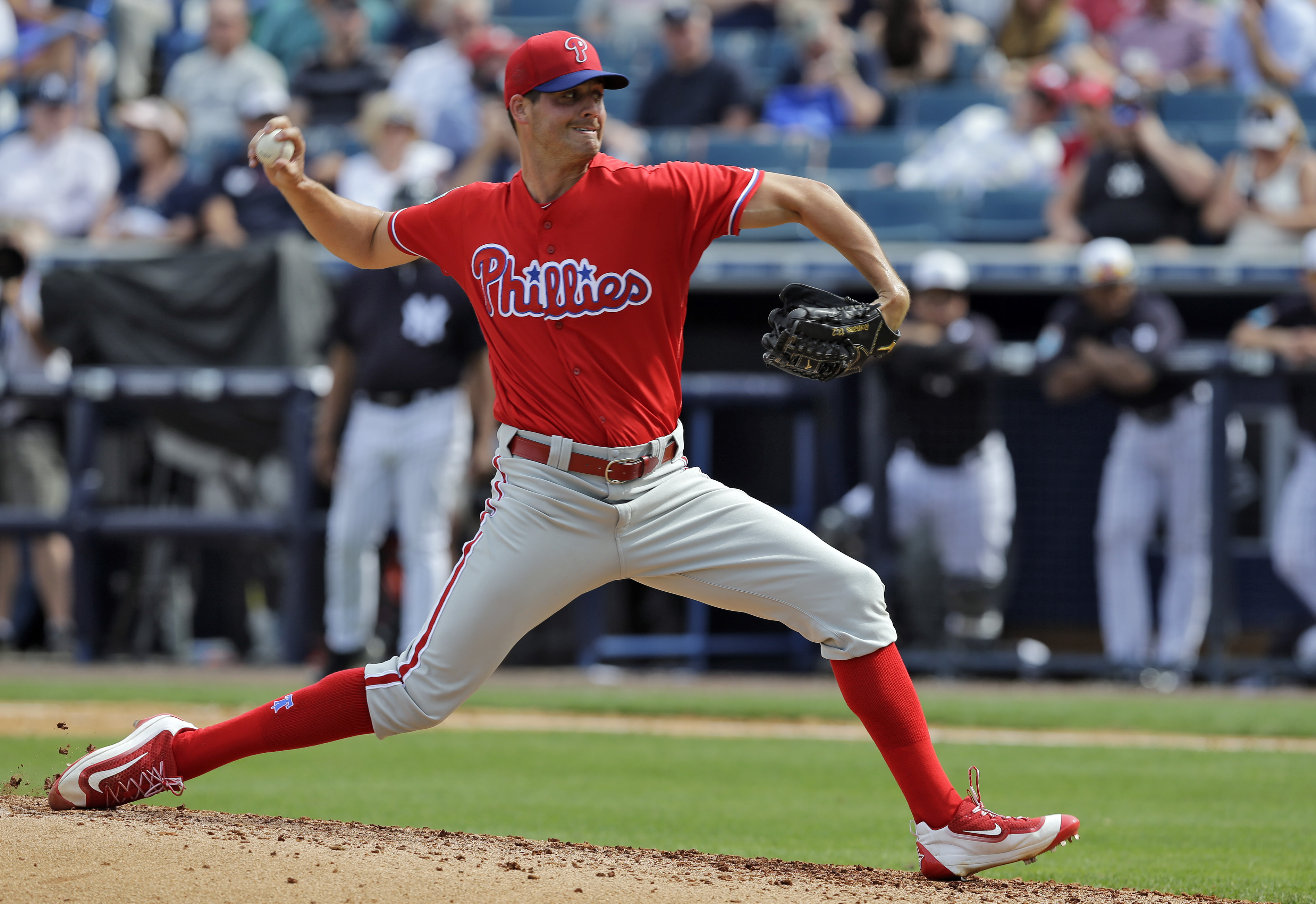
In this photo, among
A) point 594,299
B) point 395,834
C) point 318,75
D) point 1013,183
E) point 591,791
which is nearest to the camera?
point 594,299

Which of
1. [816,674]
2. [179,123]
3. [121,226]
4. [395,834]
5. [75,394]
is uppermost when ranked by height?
[179,123]

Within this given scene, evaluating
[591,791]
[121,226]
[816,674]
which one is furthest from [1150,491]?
[121,226]

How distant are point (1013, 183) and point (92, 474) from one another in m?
5.97

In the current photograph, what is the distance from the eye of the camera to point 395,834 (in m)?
3.93

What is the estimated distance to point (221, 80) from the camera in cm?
1223

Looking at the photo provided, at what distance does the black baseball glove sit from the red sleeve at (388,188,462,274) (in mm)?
823

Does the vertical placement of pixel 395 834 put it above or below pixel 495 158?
below

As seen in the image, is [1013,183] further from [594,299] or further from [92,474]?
[594,299]

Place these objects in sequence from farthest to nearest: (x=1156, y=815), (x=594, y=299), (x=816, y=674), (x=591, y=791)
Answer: (x=816, y=674)
(x=591, y=791)
(x=1156, y=815)
(x=594, y=299)

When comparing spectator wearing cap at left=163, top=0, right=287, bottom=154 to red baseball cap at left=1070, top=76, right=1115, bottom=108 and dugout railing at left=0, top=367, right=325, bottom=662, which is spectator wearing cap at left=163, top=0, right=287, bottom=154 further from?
red baseball cap at left=1070, top=76, right=1115, bottom=108

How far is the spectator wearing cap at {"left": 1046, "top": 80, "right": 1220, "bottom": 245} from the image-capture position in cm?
920

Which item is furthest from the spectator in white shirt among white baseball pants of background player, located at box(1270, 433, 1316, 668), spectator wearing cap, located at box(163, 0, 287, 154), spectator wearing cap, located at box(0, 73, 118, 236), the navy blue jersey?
white baseball pants of background player, located at box(1270, 433, 1316, 668)

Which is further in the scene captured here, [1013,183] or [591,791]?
[1013,183]

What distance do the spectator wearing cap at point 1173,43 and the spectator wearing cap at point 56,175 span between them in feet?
23.2
